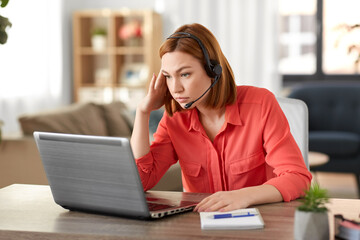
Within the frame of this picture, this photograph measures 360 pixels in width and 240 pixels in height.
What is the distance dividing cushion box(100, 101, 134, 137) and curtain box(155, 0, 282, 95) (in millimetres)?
1982

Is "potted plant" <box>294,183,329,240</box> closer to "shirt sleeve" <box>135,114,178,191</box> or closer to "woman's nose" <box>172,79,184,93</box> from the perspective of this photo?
"woman's nose" <box>172,79,184,93</box>

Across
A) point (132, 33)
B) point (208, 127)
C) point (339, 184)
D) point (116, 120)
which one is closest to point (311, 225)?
point (208, 127)

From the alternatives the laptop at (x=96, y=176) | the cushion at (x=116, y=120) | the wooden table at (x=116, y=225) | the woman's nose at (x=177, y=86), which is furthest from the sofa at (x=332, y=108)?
the laptop at (x=96, y=176)

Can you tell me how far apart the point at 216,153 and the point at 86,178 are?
1.63 feet

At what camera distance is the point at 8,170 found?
337cm

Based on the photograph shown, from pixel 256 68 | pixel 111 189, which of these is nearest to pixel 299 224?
pixel 111 189

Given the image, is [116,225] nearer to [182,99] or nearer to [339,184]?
[182,99]

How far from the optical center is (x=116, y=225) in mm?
1175

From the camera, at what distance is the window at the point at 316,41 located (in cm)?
585

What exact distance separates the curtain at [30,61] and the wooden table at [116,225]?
3473mm

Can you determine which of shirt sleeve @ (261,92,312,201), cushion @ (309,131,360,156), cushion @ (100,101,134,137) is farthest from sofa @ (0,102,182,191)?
shirt sleeve @ (261,92,312,201)

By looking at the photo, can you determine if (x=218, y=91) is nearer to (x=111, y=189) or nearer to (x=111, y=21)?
(x=111, y=189)

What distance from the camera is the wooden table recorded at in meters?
1.09

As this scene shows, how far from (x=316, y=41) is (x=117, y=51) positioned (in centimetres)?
212
